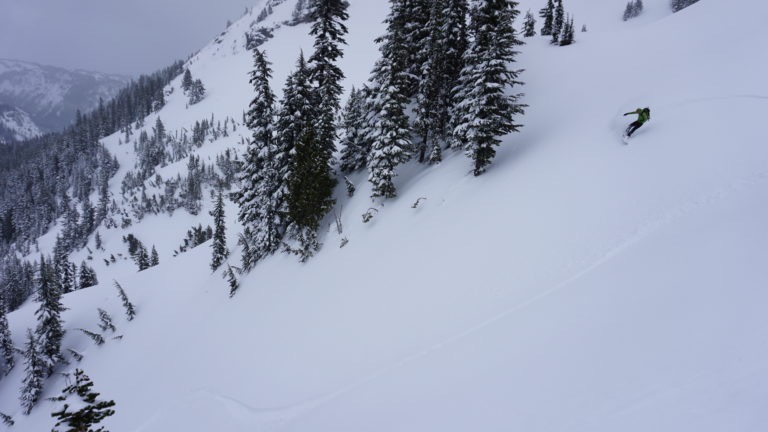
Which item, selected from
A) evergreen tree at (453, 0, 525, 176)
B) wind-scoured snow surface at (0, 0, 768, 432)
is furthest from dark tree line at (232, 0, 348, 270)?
evergreen tree at (453, 0, 525, 176)

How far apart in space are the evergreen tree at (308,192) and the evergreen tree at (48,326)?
32.9 metres

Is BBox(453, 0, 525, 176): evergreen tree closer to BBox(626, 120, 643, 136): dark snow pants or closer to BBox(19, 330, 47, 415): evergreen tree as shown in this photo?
BBox(626, 120, 643, 136): dark snow pants

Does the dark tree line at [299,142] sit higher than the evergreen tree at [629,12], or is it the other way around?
the evergreen tree at [629,12]

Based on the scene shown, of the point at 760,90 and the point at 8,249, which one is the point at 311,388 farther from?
the point at 8,249

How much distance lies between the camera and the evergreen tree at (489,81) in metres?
17.1

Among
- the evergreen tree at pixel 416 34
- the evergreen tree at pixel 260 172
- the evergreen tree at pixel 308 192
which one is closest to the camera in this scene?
the evergreen tree at pixel 308 192

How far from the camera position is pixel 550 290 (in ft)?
34.7

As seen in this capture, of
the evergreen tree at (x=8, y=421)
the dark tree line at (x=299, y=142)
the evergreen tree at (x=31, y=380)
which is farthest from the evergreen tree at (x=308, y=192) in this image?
the evergreen tree at (x=8, y=421)

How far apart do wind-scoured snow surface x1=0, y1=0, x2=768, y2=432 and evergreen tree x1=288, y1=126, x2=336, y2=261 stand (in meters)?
1.78

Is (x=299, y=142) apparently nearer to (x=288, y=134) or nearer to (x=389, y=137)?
(x=288, y=134)

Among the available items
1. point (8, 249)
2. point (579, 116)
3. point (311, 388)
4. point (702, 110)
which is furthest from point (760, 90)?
point (8, 249)

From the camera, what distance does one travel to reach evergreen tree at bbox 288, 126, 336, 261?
22.3 metres

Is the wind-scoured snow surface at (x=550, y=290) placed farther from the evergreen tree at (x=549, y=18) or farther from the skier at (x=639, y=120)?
Answer: the evergreen tree at (x=549, y=18)

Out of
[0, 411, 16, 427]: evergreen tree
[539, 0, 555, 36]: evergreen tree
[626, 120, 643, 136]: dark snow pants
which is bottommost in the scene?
[0, 411, 16, 427]: evergreen tree
